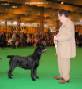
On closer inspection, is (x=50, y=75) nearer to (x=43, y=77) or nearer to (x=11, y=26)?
(x=43, y=77)

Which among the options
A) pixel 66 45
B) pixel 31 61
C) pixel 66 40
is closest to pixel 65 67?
pixel 66 45

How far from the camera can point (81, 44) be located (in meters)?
34.7

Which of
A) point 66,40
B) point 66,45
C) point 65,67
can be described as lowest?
point 65,67

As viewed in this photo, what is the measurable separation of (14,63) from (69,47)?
1.60 metres

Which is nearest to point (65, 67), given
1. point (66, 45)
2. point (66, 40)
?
point (66, 45)

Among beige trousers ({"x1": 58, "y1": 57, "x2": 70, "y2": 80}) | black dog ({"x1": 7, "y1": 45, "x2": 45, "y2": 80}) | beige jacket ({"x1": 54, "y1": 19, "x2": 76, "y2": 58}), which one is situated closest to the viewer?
beige jacket ({"x1": 54, "y1": 19, "x2": 76, "y2": 58})

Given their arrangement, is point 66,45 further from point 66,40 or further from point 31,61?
point 31,61

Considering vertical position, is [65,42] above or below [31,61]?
above

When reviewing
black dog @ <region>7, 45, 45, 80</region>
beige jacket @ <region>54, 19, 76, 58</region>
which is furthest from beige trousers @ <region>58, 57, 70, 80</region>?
black dog @ <region>7, 45, 45, 80</region>

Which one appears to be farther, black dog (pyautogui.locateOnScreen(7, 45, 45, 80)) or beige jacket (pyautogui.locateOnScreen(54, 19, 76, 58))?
black dog (pyautogui.locateOnScreen(7, 45, 45, 80))

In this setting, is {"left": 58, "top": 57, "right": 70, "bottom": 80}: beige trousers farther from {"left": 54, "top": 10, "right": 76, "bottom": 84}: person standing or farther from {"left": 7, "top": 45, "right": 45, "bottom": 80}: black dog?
{"left": 7, "top": 45, "right": 45, "bottom": 80}: black dog

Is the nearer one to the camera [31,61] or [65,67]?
[65,67]

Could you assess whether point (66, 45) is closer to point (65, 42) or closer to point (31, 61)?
point (65, 42)

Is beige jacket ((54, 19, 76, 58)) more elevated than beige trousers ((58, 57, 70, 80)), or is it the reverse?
beige jacket ((54, 19, 76, 58))
